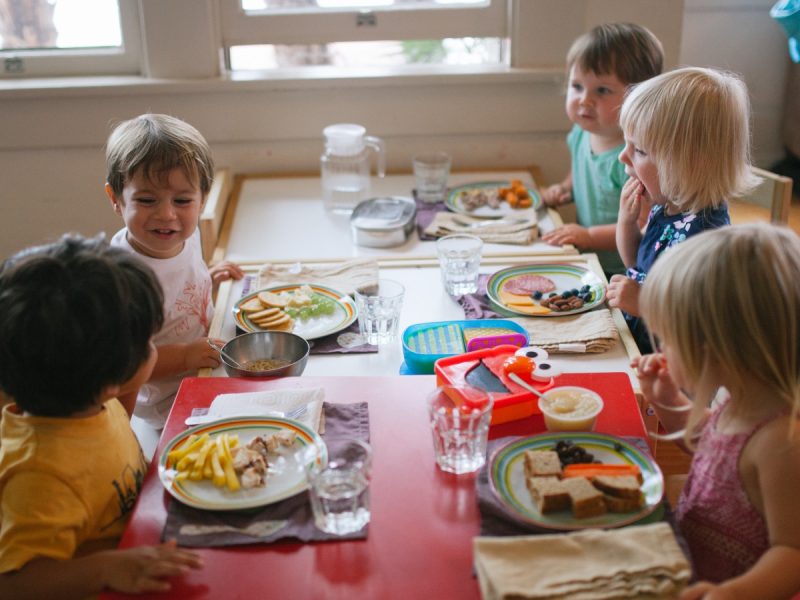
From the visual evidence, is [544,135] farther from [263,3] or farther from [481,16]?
[263,3]

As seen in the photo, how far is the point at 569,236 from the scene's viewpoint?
223 centimetres

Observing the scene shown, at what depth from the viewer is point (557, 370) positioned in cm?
146

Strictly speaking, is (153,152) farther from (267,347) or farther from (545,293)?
(545,293)

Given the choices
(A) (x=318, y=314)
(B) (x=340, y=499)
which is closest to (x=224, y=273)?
(A) (x=318, y=314)

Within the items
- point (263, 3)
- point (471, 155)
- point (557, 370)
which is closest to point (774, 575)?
point (557, 370)

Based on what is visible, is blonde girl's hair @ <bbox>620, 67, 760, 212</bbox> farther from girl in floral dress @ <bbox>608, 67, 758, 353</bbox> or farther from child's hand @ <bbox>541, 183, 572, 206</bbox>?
child's hand @ <bbox>541, 183, 572, 206</bbox>

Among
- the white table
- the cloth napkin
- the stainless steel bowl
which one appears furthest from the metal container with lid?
the stainless steel bowl

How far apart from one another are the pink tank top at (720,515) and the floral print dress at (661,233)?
2.07ft

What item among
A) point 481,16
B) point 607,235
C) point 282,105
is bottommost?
point 607,235

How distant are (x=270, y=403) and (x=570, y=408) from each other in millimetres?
462

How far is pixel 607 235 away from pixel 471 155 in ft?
2.39

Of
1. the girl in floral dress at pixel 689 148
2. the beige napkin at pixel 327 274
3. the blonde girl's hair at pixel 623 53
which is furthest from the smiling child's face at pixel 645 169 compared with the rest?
the beige napkin at pixel 327 274

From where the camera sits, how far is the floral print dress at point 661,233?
1.79 metres

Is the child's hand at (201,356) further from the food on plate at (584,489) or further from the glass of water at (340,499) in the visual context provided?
the food on plate at (584,489)
